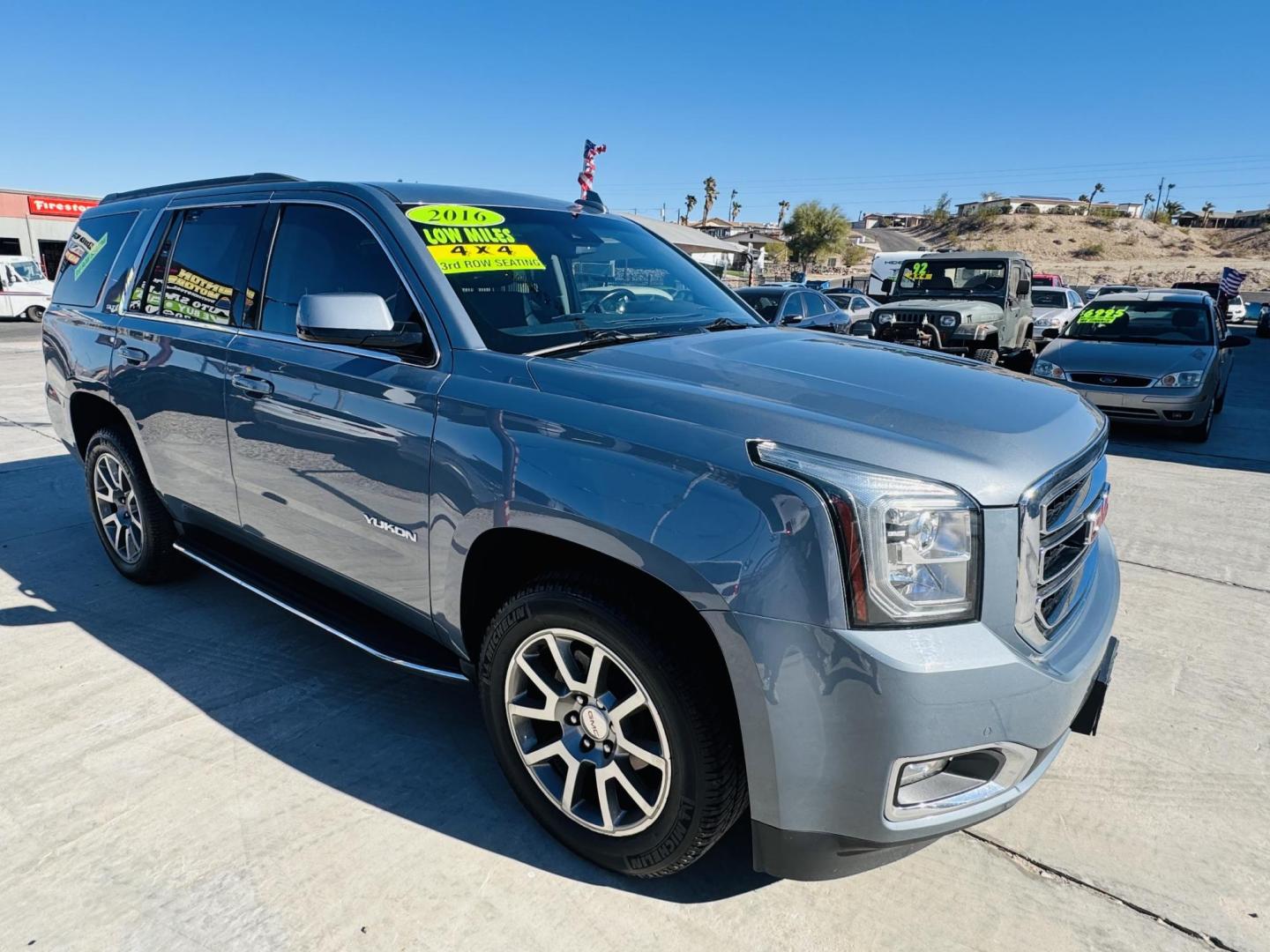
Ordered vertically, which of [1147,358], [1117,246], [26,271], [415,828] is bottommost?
[415,828]

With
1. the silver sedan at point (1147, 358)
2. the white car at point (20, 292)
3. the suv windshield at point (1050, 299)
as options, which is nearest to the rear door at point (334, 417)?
the silver sedan at point (1147, 358)

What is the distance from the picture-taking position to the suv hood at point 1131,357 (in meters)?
8.36

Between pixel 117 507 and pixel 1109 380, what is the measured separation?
29.6ft

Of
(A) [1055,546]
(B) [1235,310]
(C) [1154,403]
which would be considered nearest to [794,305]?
(C) [1154,403]

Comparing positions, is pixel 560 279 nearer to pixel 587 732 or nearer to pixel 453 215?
pixel 453 215

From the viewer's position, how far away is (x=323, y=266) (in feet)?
9.69

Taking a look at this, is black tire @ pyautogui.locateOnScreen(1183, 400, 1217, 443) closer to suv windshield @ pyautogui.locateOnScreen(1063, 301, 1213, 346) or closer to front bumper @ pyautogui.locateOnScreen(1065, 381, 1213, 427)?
front bumper @ pyautogui.locateOnScreen(1065, 381, 1213, 427)

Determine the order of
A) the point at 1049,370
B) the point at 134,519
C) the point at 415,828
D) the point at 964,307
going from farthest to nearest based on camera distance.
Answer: the point at 964,307 → the point at 1049,370 → the point at 134,519 → the point at 415,828

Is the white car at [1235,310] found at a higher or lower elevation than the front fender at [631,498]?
lower

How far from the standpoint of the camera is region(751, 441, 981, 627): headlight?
66.9 inches

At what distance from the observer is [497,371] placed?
2.30 m

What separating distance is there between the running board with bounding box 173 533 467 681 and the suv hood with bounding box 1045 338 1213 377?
8.31m

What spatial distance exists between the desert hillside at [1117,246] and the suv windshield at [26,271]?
65.8 meters

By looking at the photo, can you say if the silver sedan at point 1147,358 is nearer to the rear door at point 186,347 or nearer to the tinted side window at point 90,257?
the rear door at point 186,347
